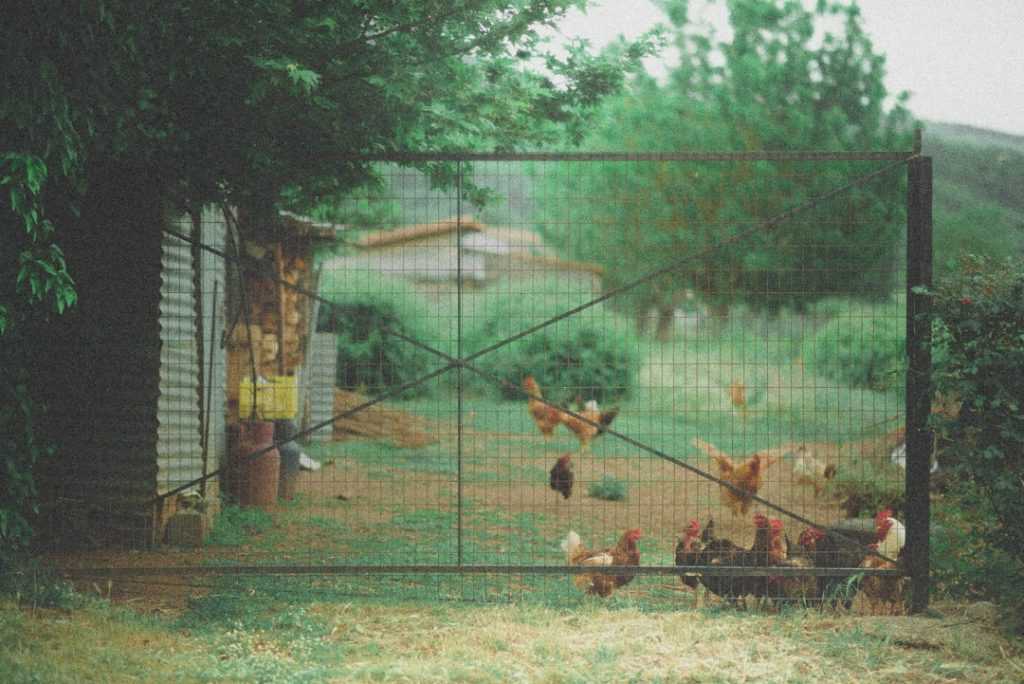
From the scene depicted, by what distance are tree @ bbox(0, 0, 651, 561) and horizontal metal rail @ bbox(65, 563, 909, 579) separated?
2.96 ft

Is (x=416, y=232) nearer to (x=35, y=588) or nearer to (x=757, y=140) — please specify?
(x=757, y=140)

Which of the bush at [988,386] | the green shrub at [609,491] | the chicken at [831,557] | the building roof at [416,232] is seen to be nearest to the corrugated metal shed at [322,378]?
the building roof at [416,232]

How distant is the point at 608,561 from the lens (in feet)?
20.5

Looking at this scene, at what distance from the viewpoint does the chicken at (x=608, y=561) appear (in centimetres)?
607

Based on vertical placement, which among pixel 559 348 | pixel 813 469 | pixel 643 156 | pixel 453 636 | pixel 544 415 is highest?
pixel 643 156

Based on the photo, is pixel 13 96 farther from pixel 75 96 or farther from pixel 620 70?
pixel 620 70

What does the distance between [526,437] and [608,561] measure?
28.7ft

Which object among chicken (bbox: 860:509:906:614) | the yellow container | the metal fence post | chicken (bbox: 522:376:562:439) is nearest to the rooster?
chicken (bbox: 860:509:906:614)

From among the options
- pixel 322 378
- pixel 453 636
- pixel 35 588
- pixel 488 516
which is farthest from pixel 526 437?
pixel 35 588

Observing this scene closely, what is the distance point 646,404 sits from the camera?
18453 millimetres

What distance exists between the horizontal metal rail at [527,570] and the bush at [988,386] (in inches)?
27.8

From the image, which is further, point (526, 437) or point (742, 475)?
point (526, 437)

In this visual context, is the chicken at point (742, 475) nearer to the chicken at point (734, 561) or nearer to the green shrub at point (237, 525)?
the chicken at point (734, 561)

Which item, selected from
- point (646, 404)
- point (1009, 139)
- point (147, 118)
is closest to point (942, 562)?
point (147, 118)
